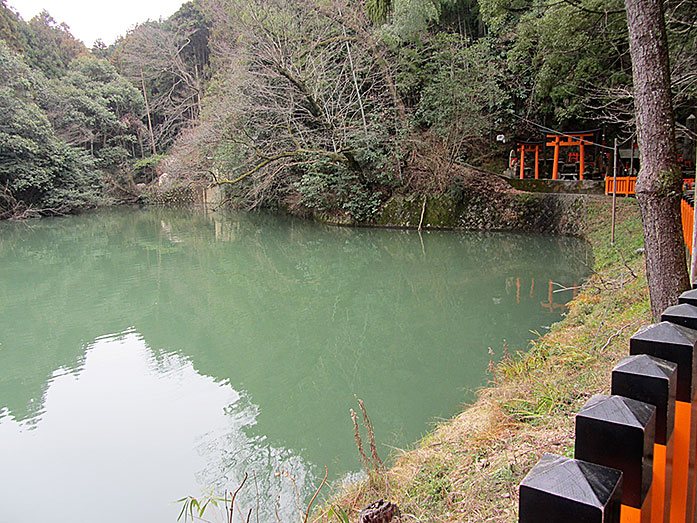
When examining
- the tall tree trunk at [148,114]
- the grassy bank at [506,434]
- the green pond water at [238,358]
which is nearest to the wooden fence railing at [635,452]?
the grassy bank at [506,434]

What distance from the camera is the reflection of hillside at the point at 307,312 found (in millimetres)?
4363

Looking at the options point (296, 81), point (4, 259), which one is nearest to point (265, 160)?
point (296, 81)

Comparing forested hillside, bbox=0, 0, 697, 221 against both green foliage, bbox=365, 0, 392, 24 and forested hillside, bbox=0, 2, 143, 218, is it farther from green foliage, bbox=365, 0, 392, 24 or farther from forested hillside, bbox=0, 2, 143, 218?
forested hillside, bbox=0, 2, 143, 218

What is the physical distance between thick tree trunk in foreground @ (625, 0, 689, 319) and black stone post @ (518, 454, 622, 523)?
2919 millimetres

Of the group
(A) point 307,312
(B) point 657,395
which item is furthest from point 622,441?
(A) point 307,312

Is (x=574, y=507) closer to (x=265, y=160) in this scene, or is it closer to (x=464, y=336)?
(x=464, y=336)

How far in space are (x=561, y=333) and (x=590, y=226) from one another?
6.69 metres

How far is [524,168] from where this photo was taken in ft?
42.4

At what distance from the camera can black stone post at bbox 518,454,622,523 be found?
20.5 inches

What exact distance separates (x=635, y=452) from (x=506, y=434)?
2204 millimetres

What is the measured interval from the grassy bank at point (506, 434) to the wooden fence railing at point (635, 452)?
1306mm

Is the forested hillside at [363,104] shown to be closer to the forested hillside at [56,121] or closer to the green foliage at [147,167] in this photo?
the forested hillside at [56,121]

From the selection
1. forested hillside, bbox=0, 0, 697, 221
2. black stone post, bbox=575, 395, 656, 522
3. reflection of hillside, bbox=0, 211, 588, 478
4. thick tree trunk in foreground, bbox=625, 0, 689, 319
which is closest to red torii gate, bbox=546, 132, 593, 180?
forested hillside, bbox=0, 0, 697, 221

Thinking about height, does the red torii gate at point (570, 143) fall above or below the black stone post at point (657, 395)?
above
